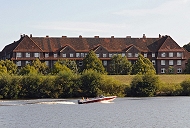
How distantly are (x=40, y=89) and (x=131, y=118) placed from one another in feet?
143

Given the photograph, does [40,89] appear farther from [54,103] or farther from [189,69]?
[189,69]

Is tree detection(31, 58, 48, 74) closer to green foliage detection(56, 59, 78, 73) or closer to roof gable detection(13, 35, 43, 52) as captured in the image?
green foliage detection(56, 59, 78, 73)

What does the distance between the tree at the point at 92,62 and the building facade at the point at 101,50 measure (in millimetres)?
9796

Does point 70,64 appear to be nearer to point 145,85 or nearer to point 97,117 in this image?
point 145,85

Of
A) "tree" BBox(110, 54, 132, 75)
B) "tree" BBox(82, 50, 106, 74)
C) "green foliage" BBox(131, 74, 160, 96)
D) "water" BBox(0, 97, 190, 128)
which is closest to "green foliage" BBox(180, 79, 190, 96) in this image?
"green foliage" BBox(131, 74, 160, 96)

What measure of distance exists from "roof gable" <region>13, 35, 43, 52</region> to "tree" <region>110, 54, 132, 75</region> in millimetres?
18476

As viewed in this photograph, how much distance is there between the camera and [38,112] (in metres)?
68.6

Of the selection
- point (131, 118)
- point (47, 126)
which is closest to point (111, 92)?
point (131, 118)

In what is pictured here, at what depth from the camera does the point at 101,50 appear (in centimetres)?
14362

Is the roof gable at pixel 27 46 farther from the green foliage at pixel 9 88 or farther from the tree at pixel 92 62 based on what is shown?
the green foliage at pixel 9 88

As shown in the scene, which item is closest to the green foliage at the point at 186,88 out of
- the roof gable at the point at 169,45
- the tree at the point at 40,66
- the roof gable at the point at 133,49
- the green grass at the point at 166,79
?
the green grass at the point at 166,79

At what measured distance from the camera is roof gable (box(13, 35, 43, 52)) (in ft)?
456

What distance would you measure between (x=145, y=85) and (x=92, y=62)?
101 feet

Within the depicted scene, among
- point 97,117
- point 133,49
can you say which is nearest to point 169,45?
point 133,49
